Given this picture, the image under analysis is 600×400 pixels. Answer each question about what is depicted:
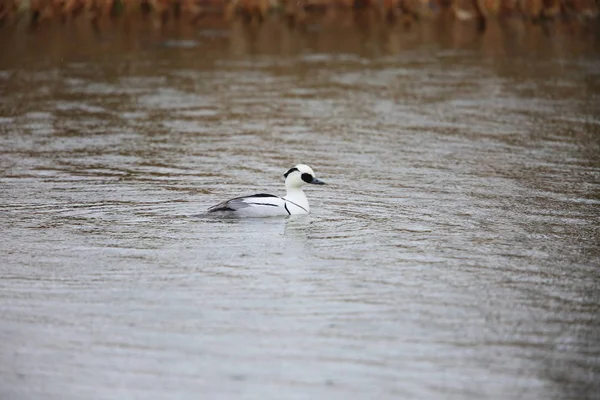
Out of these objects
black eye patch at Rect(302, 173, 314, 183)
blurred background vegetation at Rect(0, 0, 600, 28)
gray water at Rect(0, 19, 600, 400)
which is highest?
blurred background vegetation at Rect(0, 0, 600, 28)

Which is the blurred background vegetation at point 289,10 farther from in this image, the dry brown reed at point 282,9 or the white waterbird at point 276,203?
the white waterbird at point 276,203

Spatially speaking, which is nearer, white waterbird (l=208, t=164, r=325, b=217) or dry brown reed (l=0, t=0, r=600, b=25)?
white waterbird (l=208, t=164, r=325, b=217)

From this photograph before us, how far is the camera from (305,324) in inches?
342

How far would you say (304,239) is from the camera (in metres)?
11.2

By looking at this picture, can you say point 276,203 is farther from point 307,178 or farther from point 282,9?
point 282,9

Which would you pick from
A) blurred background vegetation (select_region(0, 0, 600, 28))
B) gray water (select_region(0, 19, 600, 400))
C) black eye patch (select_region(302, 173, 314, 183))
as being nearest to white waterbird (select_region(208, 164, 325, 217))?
black eye patch (select_region(302, 173, 314, 183))

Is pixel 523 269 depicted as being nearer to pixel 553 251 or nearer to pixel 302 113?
pixel 553 251

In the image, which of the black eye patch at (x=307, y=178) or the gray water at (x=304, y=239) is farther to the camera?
the black eye patch at (x=307, y=178)

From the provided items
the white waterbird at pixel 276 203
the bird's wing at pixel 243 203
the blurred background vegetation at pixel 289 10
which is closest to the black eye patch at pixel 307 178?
the white waterbird at pixel 276 203

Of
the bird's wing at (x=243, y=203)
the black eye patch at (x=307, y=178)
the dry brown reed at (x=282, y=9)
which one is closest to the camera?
the bird's wing at (x=243, y=203)

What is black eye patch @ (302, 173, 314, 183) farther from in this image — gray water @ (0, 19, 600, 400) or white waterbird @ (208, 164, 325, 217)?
gray water @ (0, 19, 600, 400)

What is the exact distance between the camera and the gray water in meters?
7.90

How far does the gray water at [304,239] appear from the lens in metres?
7.90

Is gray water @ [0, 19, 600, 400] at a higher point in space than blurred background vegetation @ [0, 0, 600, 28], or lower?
lower
